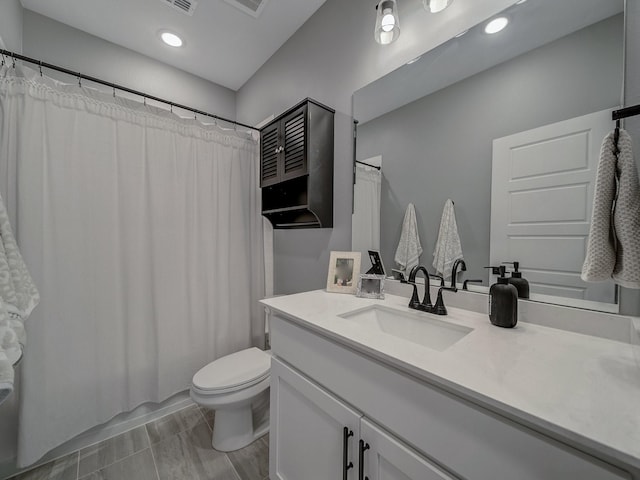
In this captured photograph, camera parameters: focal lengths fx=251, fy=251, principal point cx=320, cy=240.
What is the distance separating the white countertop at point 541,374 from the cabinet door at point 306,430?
0.24 metres

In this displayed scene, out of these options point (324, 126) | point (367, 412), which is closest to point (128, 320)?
point (367, 412)

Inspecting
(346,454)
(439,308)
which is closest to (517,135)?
(439,308)

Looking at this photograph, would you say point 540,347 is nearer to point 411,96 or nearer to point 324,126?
point 411,96

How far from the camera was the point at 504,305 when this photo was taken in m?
0.81

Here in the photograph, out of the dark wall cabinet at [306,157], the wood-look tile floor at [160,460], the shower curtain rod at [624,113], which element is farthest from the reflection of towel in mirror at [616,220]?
the wood-look tile floor at [160,460]

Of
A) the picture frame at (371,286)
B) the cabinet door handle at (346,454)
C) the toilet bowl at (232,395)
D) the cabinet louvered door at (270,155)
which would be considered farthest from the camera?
the cabinet louvered door at (270,155)

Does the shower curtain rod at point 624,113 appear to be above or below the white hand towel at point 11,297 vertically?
above

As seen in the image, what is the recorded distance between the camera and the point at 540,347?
0.68m

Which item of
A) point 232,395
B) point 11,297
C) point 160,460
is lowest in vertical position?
point 160,460

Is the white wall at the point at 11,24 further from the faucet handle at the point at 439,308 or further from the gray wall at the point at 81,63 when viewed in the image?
the faucet handle at the point at 439,308

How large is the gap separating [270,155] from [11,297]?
1386mm

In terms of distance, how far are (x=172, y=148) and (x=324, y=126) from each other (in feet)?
3.48

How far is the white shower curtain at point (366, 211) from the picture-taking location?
4.48 feet

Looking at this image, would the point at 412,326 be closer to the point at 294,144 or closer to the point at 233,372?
the point at 233,372
